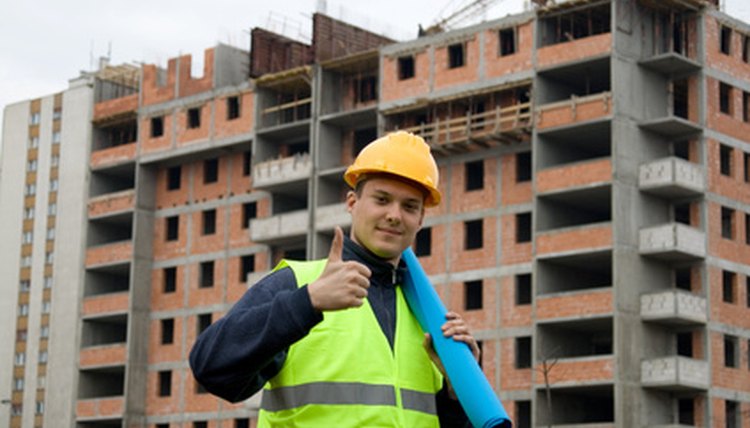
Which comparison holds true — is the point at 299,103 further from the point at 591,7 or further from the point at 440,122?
the point at 591,7

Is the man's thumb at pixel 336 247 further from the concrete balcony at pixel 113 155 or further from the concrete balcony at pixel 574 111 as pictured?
the concrete balcony at pixel 113 155

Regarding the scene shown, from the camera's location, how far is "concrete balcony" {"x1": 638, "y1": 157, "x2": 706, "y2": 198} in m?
50.1

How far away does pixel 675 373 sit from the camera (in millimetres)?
48625

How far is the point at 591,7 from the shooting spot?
171 feet

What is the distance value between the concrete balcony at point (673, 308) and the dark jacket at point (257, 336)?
44644mm

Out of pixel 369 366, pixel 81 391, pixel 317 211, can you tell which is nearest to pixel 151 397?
pixel 81 391

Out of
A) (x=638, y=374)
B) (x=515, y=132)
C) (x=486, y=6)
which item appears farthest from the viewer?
(x=486, y=6)

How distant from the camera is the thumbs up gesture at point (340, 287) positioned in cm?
486

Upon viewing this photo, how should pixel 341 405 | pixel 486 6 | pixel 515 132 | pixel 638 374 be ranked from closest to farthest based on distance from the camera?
pixel 341 405, pixel 638 374, pixel 515 132, pixel 486 6

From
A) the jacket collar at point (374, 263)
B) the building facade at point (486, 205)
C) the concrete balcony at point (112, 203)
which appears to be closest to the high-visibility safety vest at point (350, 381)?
the jacket collar at point (374, 263)

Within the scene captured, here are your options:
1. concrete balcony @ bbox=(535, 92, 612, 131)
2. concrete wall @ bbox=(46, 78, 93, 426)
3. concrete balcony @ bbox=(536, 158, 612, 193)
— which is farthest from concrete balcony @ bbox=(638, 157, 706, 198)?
concrete wall @ bbox=(46, 78, 93, 426)

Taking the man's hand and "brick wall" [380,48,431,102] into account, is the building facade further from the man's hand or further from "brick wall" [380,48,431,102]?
the man's hand

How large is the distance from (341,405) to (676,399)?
46542 mm

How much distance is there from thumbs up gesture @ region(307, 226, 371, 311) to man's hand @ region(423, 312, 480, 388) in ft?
1.41
